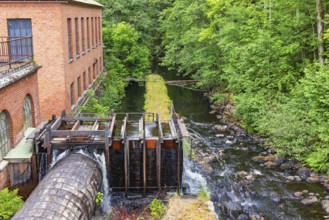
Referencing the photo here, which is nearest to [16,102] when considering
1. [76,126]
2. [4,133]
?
[4,133]

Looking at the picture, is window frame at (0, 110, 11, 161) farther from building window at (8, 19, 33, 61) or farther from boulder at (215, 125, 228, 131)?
boulder at (215, 125, 228, 131)

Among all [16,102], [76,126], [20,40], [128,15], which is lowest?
[76,126]

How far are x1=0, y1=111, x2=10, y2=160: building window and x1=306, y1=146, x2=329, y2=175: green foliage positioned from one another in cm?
1324

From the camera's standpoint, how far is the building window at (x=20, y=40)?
19.7 meters

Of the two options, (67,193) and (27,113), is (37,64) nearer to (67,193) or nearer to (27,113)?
(27,113)

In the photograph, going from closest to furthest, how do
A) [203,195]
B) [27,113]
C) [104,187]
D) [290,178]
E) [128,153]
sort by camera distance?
[104,187] → [128,153] → [203,195] → [27,113] → [290,178]

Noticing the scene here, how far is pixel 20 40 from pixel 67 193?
12307mm

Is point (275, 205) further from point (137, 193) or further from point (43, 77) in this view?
point (43, 77)

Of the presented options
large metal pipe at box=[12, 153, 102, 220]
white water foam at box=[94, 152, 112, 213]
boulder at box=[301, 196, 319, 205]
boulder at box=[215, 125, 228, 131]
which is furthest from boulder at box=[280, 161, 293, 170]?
large metal pipe at box=[12, 153, 102, 220]

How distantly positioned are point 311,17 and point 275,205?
12.0m

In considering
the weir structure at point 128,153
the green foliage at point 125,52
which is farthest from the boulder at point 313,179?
the green foliage at point 125,52

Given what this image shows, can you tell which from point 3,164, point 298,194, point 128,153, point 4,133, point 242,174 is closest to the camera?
point 3,164

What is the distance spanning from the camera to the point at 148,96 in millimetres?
36688

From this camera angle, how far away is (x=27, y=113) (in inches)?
616
